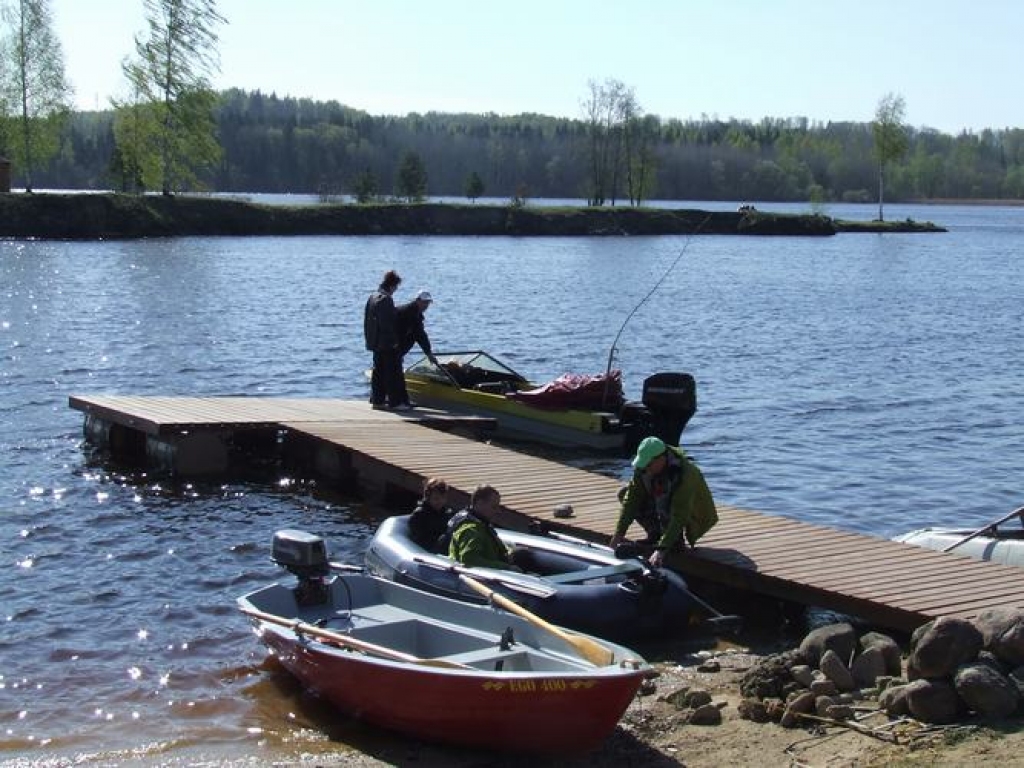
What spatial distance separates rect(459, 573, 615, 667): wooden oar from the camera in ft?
27.8

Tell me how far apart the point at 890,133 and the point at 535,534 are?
104405 millimetres

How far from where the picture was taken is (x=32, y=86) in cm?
7619

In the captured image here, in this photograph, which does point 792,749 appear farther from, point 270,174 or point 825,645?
point 270,174

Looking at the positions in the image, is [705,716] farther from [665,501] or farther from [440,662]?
[665,501]

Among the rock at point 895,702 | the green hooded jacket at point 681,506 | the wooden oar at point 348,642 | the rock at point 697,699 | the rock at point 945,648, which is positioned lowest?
the rock at point 697,699

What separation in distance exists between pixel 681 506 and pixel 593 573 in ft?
3.37

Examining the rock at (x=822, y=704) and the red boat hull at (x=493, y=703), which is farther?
the rock at (x=822, y=704)

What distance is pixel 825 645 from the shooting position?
9.38 m

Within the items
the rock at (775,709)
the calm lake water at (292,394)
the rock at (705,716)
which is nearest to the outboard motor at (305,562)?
the calm lake water at (292,394)

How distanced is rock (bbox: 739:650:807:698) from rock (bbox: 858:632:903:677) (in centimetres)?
50

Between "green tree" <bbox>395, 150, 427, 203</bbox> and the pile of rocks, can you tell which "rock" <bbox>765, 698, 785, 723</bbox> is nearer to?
the pile of rocks

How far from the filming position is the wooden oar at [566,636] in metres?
8.47

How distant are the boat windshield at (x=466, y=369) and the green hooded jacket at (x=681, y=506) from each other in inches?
369

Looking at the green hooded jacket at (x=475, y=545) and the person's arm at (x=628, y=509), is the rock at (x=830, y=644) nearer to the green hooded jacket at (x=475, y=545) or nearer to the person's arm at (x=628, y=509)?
the person's arm at (x=628, y=509)
